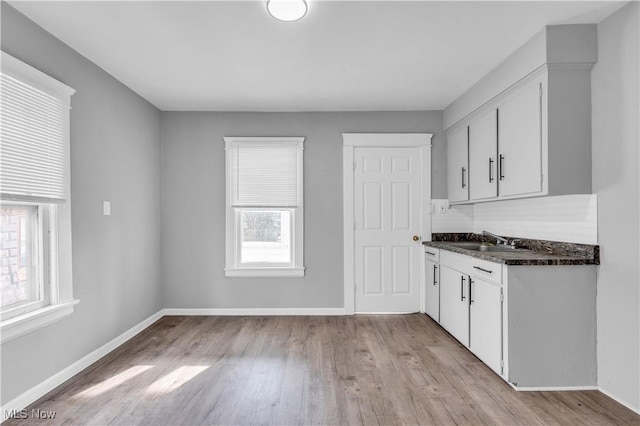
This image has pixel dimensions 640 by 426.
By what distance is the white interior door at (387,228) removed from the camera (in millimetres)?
4492

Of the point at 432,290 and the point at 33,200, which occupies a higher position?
the point at 33,200

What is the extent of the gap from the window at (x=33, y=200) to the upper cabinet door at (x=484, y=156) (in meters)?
3.62

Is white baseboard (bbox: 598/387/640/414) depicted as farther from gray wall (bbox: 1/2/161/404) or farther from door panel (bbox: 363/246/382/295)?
gray wall (bbox: 1/2/161/404)

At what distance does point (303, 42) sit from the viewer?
2738mm

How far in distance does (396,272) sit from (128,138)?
3419 millimetres

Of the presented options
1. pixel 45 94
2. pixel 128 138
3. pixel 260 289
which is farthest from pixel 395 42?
pixel 260 289

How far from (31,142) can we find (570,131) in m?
3.75

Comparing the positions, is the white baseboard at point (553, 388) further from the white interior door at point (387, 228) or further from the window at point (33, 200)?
the window at point (33, 200)

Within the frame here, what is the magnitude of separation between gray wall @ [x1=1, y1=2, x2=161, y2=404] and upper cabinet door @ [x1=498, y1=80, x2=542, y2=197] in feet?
11.8

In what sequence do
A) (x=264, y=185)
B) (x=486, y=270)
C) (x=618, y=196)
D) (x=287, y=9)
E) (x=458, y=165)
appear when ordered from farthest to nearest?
(x=264, y=185) < (x=458, y=165) < (x=486, y=270) < (x=618, y=196) < (x=287, y=9)

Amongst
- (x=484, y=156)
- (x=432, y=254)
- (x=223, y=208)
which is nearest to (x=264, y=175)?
(x=223, y=208)

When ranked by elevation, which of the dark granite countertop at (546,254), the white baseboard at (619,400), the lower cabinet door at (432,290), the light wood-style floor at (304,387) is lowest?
the light wood-style floor at (304,387)

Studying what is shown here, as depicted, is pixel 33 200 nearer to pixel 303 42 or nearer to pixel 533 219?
pixel 303 42

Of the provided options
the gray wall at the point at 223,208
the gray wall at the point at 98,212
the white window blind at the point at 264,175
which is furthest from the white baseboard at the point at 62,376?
the white window blind at the point at 264,175
